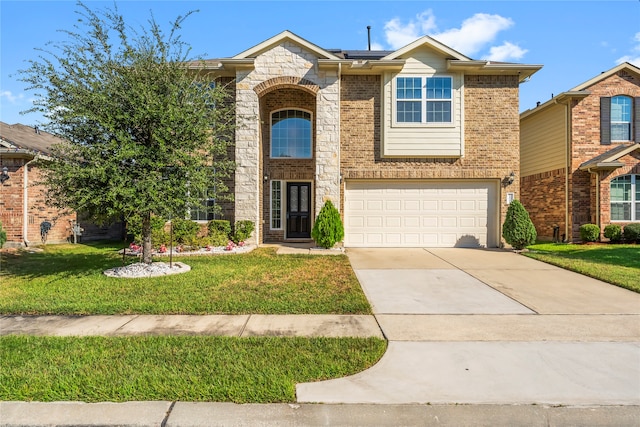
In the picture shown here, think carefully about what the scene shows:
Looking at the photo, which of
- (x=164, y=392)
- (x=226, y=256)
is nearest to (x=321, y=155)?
(x=226, y=256)

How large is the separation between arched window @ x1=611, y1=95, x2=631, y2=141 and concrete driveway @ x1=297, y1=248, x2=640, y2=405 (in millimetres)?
9647

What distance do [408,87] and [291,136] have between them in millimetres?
4679

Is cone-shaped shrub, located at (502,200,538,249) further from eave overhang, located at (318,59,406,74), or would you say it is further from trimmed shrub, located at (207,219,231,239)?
trimmed shrub, located at (207,219,231,239)

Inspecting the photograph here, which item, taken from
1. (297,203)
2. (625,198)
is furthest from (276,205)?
(625,198)

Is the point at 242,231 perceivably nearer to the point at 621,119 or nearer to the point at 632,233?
the point at 632,233

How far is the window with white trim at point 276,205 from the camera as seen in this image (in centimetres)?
1319

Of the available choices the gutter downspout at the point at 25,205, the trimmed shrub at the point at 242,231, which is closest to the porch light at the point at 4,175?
the gutter downspout at the point at 25,205

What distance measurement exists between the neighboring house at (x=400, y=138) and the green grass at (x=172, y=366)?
7743mm

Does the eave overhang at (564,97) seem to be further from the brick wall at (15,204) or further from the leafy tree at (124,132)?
the brick wall at (15,204)

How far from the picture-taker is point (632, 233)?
12.3m

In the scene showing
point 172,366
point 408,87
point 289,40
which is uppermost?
point 289,40

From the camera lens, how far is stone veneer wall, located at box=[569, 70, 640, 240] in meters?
13.0

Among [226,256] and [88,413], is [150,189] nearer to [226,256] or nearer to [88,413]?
[226,256]

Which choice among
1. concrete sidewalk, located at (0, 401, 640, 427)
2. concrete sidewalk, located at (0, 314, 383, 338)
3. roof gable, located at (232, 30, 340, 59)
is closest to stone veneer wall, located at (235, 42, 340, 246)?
roof gable, located at (232, 30, 340, 59)
